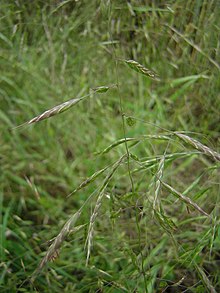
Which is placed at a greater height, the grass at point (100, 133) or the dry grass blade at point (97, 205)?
the dry grass blade at point (97, 205)

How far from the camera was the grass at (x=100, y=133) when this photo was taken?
1.32 m

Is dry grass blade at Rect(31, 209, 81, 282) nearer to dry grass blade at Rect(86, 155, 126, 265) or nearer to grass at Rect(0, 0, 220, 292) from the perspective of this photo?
dry grass blade at Rect(86, 155, 126, 265)

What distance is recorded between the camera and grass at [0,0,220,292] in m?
1.32

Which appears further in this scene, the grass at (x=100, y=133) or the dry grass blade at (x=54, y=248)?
the grass at (x=100, y=133)

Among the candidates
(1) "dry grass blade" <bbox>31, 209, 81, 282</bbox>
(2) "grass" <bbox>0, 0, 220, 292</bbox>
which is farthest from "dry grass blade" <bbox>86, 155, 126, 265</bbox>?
(2) "grass" <bbox>0, 0, 220, 292</bbox>

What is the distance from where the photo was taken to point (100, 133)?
1.83m

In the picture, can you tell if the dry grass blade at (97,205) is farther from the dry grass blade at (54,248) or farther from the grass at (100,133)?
the grass at (100,133)

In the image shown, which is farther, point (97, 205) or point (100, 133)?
point (100, 133)

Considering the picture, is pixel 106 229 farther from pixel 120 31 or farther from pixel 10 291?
pixel 120 31

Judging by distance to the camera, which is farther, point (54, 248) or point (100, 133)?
point (100, 133)

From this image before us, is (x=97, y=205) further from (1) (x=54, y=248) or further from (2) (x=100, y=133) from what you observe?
(2) (x=100, y=133)

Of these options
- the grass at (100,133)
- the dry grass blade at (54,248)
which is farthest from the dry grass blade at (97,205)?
the grass at (100,133)

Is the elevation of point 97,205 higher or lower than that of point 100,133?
higher

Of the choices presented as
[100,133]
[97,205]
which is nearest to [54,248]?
[97,205]
